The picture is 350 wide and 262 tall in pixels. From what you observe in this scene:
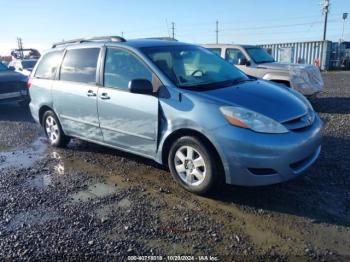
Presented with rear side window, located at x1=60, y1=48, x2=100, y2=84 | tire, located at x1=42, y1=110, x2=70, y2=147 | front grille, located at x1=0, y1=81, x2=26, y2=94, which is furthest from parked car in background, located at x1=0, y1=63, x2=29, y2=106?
rear side window, located at x1=60, y1=48, x2=100, y2=84

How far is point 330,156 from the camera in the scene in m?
5.32

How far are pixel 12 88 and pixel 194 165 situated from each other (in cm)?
870

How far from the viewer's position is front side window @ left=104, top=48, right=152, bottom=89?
465 cm

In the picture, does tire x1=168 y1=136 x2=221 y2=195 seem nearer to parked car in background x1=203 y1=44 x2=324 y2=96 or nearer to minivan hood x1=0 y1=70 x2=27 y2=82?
parked car in background x1=203 y1=44 x2=324 y2=96

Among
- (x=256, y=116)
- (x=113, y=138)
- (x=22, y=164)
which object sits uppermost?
(x=256, y=116)

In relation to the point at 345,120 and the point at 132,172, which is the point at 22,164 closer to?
the point at 132,172

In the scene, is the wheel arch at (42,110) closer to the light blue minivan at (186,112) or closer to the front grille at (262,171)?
the light blue minivan at (186,112)

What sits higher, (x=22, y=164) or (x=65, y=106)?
(x=65, y=106)

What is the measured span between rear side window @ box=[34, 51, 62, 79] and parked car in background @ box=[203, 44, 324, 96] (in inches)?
181

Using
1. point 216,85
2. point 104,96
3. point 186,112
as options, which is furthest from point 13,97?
point 186,112

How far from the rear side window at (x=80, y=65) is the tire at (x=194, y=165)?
1.85 meters

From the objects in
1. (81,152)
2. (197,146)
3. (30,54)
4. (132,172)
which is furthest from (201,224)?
(30,54)

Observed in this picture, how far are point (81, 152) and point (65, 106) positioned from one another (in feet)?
2.95

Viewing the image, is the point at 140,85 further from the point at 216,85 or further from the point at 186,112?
the point at 216,85
